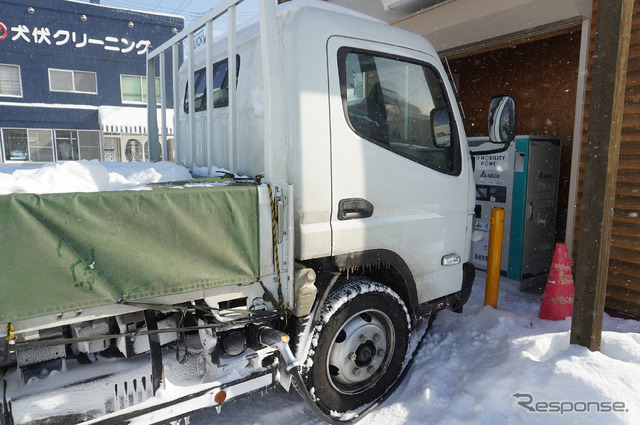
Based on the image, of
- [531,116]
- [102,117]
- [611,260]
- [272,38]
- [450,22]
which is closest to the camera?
[272,38]

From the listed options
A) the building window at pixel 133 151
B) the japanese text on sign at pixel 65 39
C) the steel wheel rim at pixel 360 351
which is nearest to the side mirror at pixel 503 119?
the steel wheel rim at pixel 360 351

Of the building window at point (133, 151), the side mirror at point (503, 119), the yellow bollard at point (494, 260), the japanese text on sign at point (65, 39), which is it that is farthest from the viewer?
the building window at point (133, 151)

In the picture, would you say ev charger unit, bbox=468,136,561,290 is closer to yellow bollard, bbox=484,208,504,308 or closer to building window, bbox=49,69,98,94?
yellow bollard, bbox=484,208,504,308

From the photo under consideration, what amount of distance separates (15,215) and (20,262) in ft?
0.63

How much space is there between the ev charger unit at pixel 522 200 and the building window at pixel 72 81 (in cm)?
2003

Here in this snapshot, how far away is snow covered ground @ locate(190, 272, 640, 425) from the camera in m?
2.62

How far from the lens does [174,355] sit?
241 cm

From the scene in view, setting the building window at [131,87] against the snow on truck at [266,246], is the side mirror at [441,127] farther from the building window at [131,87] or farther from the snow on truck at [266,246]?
the building window at [131,87]

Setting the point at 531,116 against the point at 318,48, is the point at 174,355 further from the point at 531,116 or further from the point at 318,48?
the point at 531,116

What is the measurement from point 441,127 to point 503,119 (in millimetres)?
438

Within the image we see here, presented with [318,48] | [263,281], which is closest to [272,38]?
[318,48]

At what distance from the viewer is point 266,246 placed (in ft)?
7.97

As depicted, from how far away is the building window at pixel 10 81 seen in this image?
19.0 metres

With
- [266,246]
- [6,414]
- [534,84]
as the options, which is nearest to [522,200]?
[534,84]
